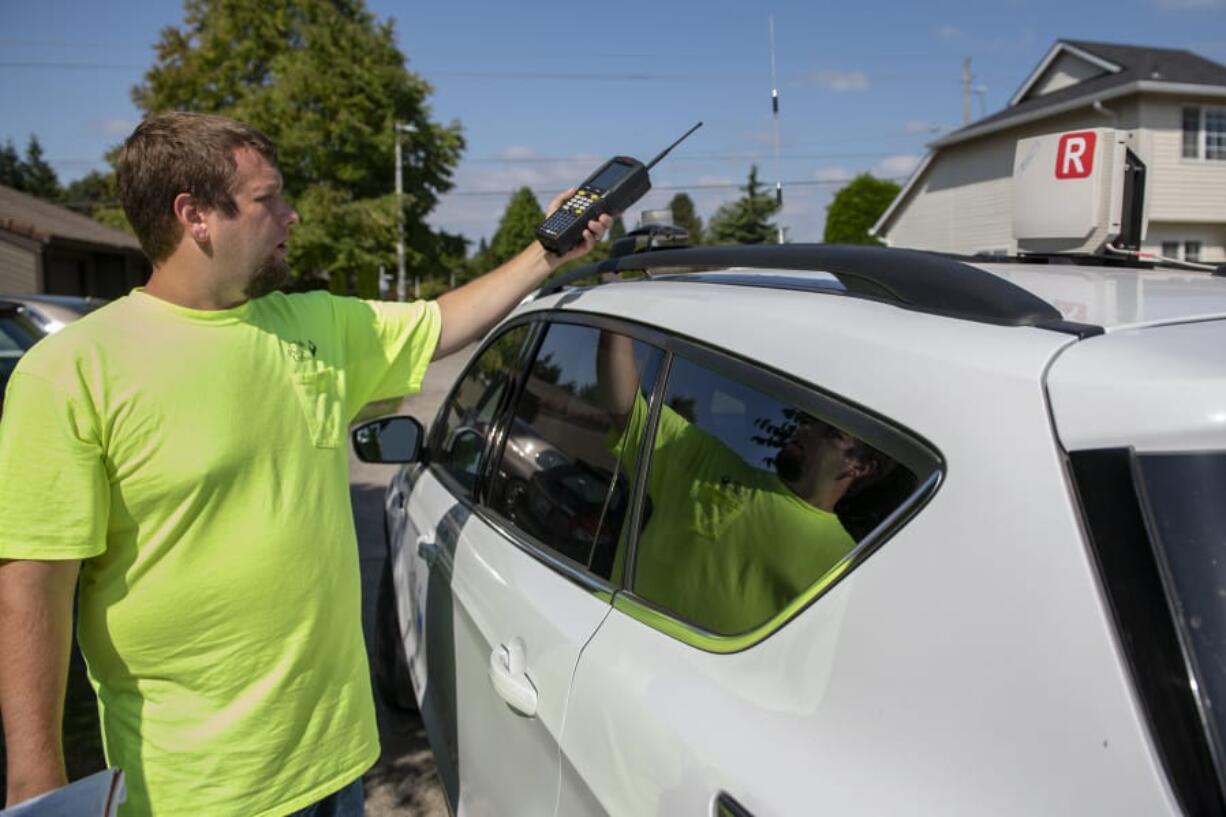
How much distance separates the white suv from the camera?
0.89 metres

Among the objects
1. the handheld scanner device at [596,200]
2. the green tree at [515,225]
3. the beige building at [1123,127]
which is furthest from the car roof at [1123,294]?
the green tree at [515,225]

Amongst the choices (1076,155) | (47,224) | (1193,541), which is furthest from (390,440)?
(47,224)

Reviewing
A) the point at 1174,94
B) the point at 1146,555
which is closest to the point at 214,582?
the point at 1146,555

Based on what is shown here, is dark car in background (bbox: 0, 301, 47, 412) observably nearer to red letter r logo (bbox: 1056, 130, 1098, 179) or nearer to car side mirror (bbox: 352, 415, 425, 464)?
car side mirror (bbox: 352, 415, 425, 464)

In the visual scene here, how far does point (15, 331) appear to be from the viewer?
18.7 ft

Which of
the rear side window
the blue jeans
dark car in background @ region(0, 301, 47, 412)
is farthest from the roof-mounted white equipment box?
dark car in background @ region(0, 301, 47, 412)

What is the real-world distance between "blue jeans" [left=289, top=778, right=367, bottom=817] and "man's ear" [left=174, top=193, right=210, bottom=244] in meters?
1.18

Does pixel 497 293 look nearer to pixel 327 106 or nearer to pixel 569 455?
pixel 569 455

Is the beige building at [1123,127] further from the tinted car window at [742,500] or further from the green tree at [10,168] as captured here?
the green tree at [10,168]

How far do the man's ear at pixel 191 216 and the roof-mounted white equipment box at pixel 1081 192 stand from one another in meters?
1.82

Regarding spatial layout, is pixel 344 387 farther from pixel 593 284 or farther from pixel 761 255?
pixel 761 255

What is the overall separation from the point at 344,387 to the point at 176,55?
39.2 metres

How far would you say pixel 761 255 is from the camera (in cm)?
168

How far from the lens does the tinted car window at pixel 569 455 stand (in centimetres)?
182
